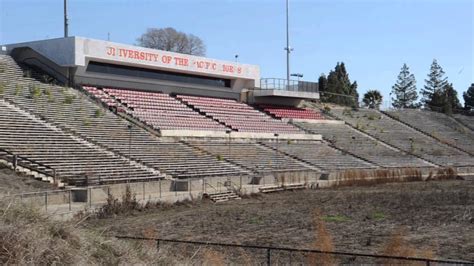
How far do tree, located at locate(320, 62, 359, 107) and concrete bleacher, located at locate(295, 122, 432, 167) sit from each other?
1317 centimetres

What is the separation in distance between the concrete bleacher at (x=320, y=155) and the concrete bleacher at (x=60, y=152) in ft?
57.7

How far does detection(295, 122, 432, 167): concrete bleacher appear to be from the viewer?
54366 mm

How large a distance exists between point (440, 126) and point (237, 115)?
3194 cm

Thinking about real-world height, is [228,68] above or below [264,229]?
above

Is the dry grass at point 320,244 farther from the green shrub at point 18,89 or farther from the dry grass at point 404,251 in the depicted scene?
the green shrub at point 18,89


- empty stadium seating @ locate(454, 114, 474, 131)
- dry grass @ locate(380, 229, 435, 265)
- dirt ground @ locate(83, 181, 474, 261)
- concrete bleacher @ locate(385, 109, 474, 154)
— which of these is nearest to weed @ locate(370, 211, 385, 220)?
dirt ground @ locate(83, 181, 474, 261)

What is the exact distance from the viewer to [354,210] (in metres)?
25.7

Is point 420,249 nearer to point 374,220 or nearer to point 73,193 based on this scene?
point 374,220

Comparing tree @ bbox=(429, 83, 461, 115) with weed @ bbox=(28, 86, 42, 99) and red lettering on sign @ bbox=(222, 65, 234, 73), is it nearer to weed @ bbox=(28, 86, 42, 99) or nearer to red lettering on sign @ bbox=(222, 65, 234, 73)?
red lettering on sign @ bbox=(222, 65, 234, 73)

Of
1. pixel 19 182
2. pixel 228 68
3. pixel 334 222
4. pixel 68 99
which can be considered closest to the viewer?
pixel 334 222

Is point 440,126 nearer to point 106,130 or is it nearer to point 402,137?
point 402,137

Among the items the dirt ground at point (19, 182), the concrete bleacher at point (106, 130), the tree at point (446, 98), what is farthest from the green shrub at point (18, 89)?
the tree at point (446, 98)

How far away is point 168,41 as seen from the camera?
322 feet

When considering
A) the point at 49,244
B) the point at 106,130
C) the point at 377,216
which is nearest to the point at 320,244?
the point at 377,216
